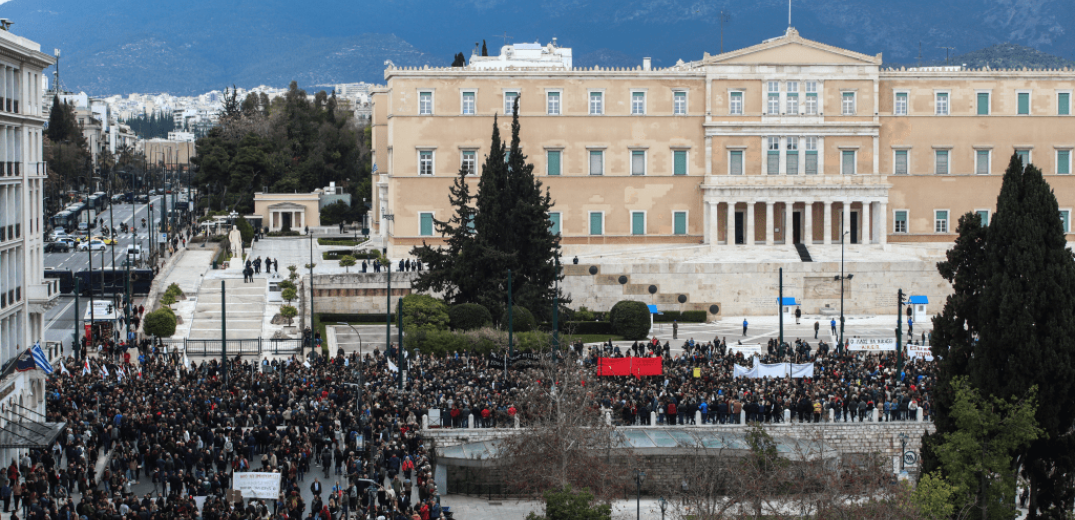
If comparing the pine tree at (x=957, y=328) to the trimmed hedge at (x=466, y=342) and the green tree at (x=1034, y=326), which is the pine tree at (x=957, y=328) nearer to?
the green tree at (x=1034, y=326)

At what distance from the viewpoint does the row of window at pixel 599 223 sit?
65.8 m

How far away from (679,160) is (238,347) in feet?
92.9

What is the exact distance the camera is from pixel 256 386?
35719 millimetres

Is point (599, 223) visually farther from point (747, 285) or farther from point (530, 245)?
point (530, 245)

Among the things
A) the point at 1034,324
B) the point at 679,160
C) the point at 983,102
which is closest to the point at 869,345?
the point at 1034,324

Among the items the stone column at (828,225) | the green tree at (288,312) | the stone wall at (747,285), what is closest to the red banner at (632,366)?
the green tree at (288,312)

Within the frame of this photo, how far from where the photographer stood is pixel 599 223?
2630 inches

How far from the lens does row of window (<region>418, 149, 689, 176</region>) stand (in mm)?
65688

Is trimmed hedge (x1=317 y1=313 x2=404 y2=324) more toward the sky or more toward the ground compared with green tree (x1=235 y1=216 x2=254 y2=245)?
more toward the ground

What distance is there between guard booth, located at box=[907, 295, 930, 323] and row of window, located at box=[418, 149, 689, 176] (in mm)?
14398

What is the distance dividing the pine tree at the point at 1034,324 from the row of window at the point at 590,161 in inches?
1533

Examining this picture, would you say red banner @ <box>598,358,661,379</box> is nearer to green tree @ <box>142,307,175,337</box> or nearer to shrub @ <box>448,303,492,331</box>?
shrub @ <box>448,303,492,331</box>

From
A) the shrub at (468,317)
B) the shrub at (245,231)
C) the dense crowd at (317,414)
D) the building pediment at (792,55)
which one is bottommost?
Answer: the dense crowd at (317,414)

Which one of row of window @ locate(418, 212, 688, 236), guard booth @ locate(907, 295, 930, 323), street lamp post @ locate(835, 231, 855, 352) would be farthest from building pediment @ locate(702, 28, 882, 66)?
guard booth @ locate(907, 295, 930, 323)
